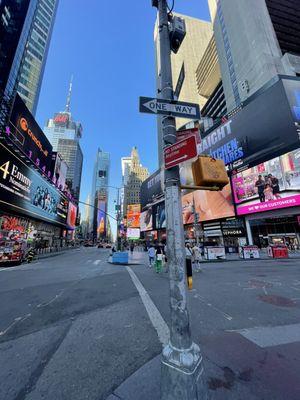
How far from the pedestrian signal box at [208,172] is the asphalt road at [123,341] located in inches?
107

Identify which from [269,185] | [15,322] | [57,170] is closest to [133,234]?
[15,322]

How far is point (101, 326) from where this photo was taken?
492cm

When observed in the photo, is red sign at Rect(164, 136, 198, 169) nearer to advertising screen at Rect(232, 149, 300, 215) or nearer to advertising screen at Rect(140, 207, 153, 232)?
advertising screen at Rect(232, 149, 300, 215)

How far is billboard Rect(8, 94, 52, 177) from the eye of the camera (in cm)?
3594

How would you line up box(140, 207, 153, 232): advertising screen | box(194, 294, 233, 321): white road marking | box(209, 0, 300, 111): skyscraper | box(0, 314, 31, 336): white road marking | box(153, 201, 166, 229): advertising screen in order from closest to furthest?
box(0, 314, 31, 336): white road marking, box(194, 294, 233, 321): white road marking, box(209, 0, 300, 111): skyscraper, box(153, 201, 166, 229): advertising screen, box(140, 207, 153, 232): advertising screen

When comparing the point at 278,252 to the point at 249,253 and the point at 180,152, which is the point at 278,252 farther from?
the point at 180,152

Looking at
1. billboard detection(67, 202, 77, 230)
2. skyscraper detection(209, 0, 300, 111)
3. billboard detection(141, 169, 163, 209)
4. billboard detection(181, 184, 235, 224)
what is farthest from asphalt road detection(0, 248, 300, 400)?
billboard detection(67, 202, 77, 230)

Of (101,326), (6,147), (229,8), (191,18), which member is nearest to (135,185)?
(229,8)

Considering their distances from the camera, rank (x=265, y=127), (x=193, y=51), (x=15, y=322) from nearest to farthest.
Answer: (x=15, y=322) → (x=265, y=127) → (x=193, y=51)

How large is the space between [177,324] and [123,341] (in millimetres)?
2507

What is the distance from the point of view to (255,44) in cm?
5250

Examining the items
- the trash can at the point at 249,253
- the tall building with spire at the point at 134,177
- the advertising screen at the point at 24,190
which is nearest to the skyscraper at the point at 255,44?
the trash can at the point at 249,253

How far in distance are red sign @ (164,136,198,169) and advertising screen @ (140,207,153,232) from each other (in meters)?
77.5

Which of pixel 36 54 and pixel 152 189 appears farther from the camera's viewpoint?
pixel 36 54
